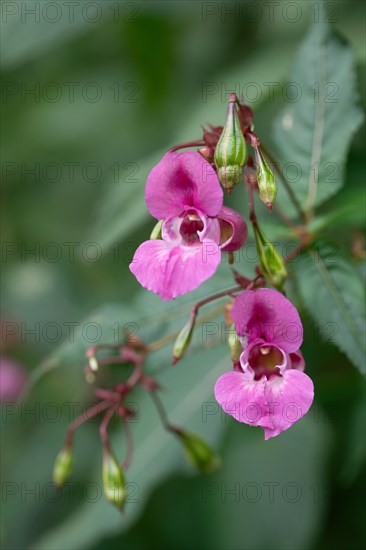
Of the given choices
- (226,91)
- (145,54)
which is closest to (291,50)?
(226,91)

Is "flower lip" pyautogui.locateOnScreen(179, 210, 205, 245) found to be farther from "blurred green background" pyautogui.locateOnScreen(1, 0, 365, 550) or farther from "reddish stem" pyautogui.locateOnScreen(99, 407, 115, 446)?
"reddish stem" pyautogui.locateOnScreen(99, 407, 115, 446)

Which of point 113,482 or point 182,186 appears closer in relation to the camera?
point 182,186

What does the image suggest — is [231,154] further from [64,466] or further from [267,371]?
[64,466]

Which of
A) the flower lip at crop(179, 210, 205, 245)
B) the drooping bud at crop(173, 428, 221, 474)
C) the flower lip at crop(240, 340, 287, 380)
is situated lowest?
the drooping bud at crop(173, 428, 221, 474)

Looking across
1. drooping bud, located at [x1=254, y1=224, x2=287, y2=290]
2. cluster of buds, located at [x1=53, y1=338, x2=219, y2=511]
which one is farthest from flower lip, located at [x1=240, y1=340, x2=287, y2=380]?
cluster of buds, located at [x1=53, y1=338, x2=219, y2=511]

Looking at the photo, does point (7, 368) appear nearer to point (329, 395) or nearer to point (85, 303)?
point (85, 303)

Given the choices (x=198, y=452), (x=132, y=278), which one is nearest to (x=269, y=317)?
(x=198, y=452)
